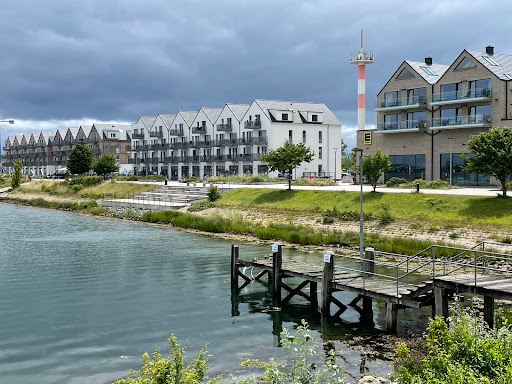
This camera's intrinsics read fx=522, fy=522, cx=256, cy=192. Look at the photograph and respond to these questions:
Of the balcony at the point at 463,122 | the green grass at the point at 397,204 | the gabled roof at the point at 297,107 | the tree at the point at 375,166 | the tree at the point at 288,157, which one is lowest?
the green grass at the point at 397,204

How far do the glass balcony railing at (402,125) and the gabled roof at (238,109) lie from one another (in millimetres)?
31168

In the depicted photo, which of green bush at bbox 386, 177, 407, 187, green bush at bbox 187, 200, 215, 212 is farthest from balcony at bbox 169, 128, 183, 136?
green bush at bbox 386, 177, 407, 187

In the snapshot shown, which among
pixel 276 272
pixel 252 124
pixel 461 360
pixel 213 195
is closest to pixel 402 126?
pixel 213 195

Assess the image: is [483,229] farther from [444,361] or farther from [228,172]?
[228,172]

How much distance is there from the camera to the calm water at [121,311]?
14.7m

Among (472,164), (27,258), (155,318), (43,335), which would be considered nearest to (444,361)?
(155,318)

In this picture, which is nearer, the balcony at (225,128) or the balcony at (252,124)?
the balcony at (252,124)

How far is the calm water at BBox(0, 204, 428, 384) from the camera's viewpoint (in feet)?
48.2

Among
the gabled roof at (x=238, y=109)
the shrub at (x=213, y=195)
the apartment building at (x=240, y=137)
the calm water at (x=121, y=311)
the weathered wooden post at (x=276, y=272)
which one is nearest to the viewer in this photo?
the calm water at (x=121, y=311)

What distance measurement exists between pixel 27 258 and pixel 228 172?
195 feet

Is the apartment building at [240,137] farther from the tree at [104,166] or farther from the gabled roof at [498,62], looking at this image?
the gabled roof at [498,62]

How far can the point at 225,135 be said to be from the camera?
91.4 metres

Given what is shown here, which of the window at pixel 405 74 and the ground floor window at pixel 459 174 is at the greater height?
the window at pixel 405 74

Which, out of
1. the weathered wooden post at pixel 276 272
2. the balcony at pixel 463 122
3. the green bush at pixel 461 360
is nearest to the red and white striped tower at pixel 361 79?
the balcony at pixel 463 122
